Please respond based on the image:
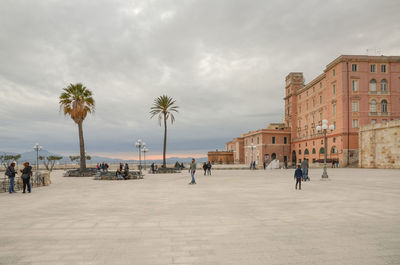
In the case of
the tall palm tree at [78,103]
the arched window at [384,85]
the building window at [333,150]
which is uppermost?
the arched window at [384,85]

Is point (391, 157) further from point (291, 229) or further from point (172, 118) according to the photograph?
point (291, 229)

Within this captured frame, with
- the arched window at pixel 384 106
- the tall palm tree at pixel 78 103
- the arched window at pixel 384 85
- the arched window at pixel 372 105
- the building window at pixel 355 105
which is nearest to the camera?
the tall palm tree at pixel 78 103

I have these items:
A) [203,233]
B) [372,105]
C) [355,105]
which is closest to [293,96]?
[355,105]

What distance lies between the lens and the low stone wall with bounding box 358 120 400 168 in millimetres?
37188

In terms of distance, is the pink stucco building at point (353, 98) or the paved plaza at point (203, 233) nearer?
the paved plaza at point (203, 233)

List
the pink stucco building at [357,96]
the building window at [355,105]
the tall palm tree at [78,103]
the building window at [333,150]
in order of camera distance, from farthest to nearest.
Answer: the building window at [333,150]
the building window at [355,105]
the pink stucco building at [357,96]
the tall palm tree at [78,103]

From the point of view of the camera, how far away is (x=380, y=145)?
131 feet

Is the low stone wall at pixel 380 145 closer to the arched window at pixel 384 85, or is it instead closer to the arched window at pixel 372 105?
the arched window at pixel 372 105

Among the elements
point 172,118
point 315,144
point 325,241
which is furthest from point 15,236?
point 315,144

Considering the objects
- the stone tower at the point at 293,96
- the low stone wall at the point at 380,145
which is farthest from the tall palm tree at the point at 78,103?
the stone tower at the point at 293,96

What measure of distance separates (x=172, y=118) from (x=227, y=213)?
34.5 metres

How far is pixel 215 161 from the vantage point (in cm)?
8319

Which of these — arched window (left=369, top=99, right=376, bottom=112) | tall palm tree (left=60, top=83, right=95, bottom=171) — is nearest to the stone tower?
arched window (left=369, top=99, right=376, bottom=112)

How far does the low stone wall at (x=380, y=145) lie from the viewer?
122 ft
